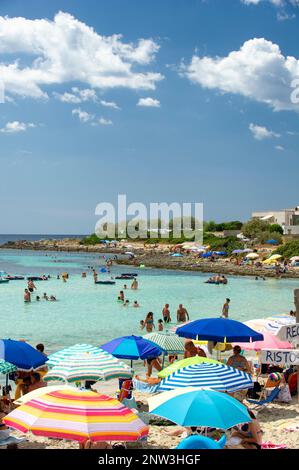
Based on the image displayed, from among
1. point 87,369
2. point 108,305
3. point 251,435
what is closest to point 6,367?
point 87,369

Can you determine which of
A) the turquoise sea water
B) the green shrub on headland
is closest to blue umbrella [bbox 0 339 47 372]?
the turquoise sea water

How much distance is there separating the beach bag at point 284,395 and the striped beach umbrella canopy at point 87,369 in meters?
3.43

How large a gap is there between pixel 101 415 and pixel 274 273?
4486 centimetres

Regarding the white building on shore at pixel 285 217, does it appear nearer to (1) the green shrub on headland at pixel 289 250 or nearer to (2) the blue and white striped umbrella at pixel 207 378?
(1) the green shrub on headland at pixel 289 250

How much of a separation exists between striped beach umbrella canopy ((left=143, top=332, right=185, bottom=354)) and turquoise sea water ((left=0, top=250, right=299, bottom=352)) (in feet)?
19.9

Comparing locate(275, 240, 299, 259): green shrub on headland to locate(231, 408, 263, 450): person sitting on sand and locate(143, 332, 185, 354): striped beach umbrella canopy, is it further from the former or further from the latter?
locate(231, 408, 263, 450): person sitting on sand

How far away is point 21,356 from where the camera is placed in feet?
31.0

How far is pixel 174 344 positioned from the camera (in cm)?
1229

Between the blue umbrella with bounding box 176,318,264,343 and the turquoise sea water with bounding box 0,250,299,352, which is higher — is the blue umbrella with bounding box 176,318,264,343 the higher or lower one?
the higher one

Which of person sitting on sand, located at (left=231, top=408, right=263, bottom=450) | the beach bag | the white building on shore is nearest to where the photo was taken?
person sitting on sand, located at (left=231, top=408, right=263, bottom=450)

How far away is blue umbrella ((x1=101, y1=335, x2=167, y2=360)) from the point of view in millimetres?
10372

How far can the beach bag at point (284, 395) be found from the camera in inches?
407

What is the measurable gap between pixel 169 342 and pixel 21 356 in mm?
4032
